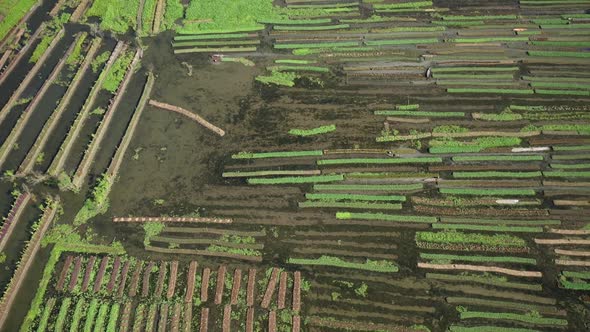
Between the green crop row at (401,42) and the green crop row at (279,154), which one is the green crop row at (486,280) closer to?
the green crop row at (279,154)

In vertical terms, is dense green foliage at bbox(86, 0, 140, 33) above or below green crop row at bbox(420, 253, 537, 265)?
above

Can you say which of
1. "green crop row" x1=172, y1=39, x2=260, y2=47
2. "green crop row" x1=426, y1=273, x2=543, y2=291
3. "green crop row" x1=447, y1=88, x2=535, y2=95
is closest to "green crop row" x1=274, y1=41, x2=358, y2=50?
"green crop row" x1=172, y1=39, x2=260, y2=47

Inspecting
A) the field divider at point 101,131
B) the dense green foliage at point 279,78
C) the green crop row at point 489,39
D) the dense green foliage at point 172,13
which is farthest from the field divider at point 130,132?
the green crop row at point 489,39

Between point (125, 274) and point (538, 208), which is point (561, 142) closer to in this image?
point (538, 208)

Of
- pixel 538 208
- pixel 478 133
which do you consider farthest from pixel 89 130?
pixel 538 208

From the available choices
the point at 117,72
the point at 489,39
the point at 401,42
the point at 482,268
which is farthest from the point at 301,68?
the point at 482,268

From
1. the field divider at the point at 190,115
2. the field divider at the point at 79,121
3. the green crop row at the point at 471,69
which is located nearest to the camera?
the field divider at the point at 79,121

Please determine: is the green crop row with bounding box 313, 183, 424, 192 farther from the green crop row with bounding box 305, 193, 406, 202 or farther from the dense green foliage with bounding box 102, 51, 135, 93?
the dense green foliage with bounding box 102, 51, 135, 93

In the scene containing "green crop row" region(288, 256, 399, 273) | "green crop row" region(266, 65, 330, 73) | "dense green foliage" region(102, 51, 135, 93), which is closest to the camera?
"green crop row" region(288, 256, 399, 273)
